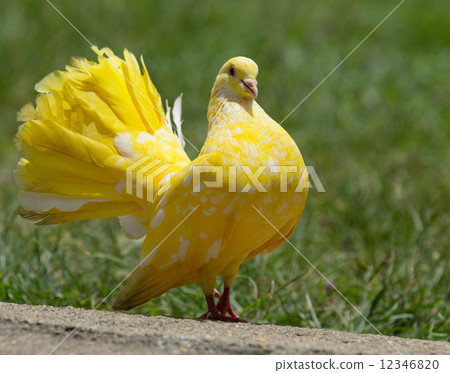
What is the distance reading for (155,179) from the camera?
11.7 ft

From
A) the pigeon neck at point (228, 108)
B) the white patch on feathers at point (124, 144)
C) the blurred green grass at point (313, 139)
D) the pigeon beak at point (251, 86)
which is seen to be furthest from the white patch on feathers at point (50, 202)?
the pigeon beak at point (251, 86)

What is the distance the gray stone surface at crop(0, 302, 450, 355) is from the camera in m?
2.60

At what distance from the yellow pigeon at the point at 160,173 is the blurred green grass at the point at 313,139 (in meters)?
0.76

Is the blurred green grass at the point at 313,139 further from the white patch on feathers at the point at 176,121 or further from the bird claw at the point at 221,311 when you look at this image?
the white patch on feathers at the point at 176,121

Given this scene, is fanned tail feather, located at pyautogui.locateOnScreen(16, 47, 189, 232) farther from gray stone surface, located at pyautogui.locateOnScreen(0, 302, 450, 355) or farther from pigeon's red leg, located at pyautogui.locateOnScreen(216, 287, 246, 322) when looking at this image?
gray stone surface, located at pyautogui.locateOnScreen(0, 302, 450, 355)

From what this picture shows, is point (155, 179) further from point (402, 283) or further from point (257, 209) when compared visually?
point (402, 283)

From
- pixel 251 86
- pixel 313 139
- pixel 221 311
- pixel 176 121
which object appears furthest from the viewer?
pixel 313 139

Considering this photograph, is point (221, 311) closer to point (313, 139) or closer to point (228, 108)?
point (228, 108)

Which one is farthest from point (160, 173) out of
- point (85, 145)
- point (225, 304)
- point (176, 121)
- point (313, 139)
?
point (313, 139)

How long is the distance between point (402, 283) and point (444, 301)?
30cm

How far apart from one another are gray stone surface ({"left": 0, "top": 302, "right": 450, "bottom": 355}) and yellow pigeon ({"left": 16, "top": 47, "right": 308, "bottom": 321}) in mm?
410

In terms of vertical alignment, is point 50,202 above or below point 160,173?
below

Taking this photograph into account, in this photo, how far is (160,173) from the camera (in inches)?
142

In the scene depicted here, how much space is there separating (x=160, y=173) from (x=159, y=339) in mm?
1173
